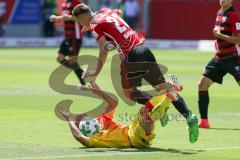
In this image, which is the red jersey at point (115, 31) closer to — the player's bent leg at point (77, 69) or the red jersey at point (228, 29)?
the red jersey at point (228, 29)

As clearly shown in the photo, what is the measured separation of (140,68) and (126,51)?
1.27 ft

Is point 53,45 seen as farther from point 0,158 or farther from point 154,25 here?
point 0,158

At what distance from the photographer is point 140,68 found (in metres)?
12.7

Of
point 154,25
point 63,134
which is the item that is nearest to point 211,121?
point 63,134

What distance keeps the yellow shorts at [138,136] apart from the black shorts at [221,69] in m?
3.50

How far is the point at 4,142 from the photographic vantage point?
12367 millimetres

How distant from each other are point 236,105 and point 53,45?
101 ft

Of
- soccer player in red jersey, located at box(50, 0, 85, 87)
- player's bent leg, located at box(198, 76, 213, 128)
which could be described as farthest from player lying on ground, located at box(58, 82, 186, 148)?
soccer player in red jersey, located at box(50, 0, 85, 87)

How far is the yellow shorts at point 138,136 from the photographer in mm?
11805

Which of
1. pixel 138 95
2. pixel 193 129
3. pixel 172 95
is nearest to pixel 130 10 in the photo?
Answer: pixel 138 95

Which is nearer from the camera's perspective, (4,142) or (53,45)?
(4,142)

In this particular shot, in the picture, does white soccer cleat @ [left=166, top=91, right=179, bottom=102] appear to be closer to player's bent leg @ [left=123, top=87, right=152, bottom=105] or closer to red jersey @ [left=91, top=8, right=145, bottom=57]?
player's bent leg @ [left=123, top=87, right=152, bottom=105]

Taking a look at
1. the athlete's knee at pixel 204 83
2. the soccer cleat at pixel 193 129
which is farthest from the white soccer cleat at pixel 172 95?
the athlete's knee at pixel 204 83

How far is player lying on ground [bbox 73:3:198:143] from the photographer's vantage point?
40.2ft
